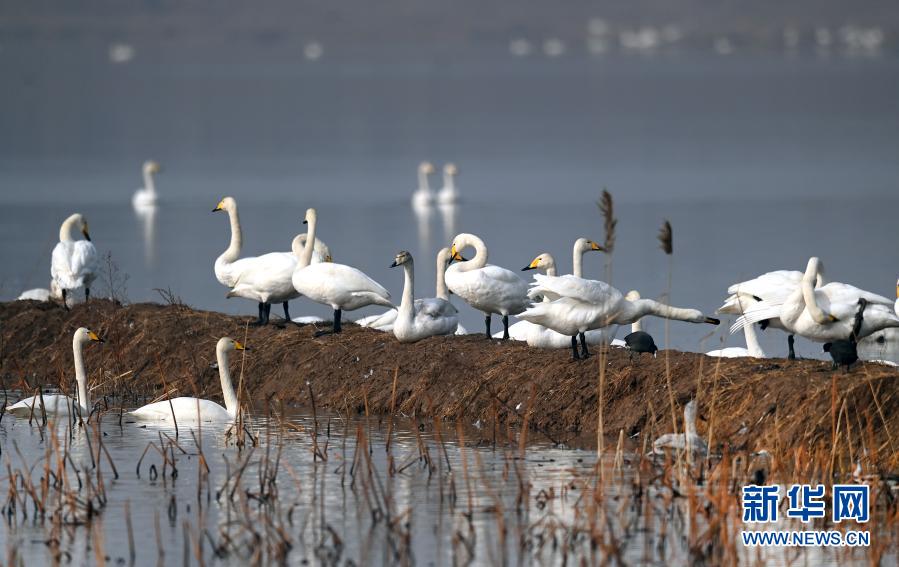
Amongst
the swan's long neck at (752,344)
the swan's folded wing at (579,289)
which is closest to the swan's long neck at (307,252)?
the swan's folded wing at (579,289)

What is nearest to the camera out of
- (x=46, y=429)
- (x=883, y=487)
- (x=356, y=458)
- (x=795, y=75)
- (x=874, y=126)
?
(x=883, y=487)

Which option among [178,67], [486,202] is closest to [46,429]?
[486,202]

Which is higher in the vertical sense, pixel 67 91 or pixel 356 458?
pixel 67 91

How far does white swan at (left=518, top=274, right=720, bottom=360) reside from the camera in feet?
44.7

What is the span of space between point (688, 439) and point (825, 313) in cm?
301

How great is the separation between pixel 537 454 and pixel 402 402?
7.26ft

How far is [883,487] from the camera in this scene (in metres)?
10.3

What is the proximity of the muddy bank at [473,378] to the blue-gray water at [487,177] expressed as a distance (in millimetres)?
4290

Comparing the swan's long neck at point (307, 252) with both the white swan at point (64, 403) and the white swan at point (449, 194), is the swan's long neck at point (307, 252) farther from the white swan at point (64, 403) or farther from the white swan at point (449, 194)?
the white swan at point (449, 194)

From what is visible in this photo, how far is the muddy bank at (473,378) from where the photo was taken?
12.0 metres

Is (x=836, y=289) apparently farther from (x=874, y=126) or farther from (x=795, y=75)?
(x=795, y=75)

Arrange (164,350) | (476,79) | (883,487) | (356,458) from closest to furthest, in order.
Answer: (883,487)
(356,458)
(164,350)
(476,79)

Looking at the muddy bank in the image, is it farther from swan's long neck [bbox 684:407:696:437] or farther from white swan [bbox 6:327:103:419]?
white swan [bbox 6:327:103:419]

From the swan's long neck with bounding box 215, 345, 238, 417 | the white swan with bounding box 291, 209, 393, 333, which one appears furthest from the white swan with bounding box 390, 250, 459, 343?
the swan's long neck with bounding box 215, 345, 238, 417
